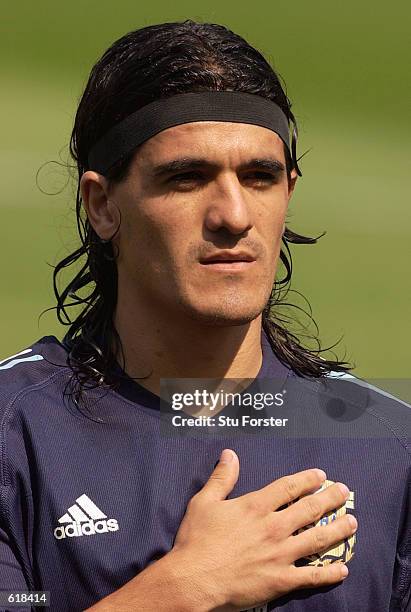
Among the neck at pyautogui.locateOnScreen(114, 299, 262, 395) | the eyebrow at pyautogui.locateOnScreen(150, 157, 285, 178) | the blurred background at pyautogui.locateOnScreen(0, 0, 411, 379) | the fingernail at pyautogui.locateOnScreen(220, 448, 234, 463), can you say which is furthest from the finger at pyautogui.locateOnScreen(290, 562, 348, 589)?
the blurred background at pyautogui.locateOnScreen(0, 0, 411, 379)

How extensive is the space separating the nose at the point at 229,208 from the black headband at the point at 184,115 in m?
0.15

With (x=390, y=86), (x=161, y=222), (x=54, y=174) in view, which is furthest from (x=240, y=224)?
(x=390, y=86)

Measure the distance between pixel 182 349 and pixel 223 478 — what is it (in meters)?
0.29

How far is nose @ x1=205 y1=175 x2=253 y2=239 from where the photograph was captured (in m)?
1.95

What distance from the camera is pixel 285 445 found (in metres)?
2.04

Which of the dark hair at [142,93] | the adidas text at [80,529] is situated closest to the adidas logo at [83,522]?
the adidas text at [80,529]

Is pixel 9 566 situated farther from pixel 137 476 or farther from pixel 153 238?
pixel 153 238

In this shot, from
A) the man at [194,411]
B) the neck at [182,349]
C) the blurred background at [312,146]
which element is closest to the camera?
the man at [194,411]

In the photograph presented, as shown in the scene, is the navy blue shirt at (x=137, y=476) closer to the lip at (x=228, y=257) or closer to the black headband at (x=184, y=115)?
the lip at (x=228, y=257)

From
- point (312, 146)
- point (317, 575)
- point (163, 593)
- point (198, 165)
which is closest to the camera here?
point (163, 593)

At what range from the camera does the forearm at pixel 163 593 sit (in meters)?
1.78

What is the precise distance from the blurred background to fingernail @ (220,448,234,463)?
142cm

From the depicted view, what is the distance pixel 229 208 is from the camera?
1965mm

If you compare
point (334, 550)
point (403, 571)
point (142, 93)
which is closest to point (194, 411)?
point (334, 550)
